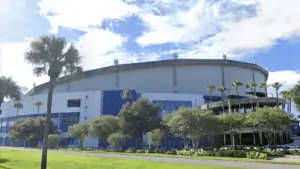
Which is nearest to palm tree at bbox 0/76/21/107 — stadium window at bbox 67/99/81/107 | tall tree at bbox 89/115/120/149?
tall tree at bbox 89/115/120/149

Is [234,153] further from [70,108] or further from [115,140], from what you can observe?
[70,108]

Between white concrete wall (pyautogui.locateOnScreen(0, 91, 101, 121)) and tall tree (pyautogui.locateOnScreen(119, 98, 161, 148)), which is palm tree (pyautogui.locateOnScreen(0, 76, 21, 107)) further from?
white concrete wall (pyautogui.locateOnScreen(0, 91, 101, 121))

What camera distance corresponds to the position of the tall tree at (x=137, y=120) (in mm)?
60031

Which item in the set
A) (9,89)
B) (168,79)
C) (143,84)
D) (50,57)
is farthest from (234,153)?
(143,84)

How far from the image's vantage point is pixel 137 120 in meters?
60.5

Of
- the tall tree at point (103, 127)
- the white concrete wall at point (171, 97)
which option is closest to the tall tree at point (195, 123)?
the tall tree at point (103, 127)

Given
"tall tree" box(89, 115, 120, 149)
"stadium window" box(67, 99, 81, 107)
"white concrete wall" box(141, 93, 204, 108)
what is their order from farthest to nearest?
"stadium window" box(67, 99, 81, 107)
"white concrete wall" box(141, 93, 204, 108)
"tall tree" box(89, 115, 120, 149)

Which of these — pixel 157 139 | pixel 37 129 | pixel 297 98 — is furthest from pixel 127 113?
pixel 297 98

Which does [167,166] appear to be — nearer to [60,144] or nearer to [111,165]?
[111,165]

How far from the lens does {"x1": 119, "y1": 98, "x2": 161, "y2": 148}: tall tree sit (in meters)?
60.0

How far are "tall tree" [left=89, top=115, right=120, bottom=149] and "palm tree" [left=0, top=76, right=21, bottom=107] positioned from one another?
70.1ft

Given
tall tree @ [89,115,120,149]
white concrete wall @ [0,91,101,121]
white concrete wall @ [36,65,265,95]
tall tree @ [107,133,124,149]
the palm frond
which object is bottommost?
tall tree @ [107,133,124,149]

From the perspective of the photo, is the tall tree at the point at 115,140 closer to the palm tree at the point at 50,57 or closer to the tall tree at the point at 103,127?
the tall tree at the point at 103,127

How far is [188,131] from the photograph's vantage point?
46812mm
